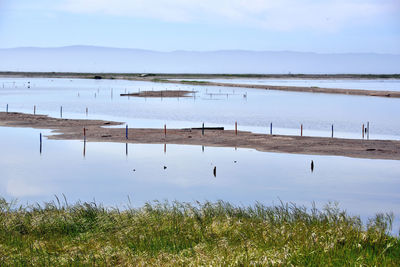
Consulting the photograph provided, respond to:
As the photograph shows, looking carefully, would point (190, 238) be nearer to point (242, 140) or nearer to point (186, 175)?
point (186, 175)

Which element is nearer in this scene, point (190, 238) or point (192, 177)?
point (190, 238)

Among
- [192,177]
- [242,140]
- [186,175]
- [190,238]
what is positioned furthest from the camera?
[242,140]

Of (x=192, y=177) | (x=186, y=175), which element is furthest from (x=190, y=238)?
(x=186, y=175)

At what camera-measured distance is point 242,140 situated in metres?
59.1

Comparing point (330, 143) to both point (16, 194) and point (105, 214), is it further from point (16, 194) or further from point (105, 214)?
point (105, 214)

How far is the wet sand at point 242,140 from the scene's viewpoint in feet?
169

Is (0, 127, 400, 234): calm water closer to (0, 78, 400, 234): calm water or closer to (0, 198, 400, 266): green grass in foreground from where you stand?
(0, 78, 400, 234): calm water

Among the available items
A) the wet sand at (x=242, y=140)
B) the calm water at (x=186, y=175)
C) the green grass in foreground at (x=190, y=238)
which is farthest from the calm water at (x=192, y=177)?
the green grass in foreground at (x=190, y=238)

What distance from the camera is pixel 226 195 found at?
34875mm

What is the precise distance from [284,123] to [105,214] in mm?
59520

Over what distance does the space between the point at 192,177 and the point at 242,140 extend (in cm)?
1868

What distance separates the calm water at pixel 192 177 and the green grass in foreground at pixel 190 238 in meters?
7.55

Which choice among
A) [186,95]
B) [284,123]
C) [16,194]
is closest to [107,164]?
[16,194]

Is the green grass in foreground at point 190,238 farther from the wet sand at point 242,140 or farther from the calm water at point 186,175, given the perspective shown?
the wet sand at point 242,140
